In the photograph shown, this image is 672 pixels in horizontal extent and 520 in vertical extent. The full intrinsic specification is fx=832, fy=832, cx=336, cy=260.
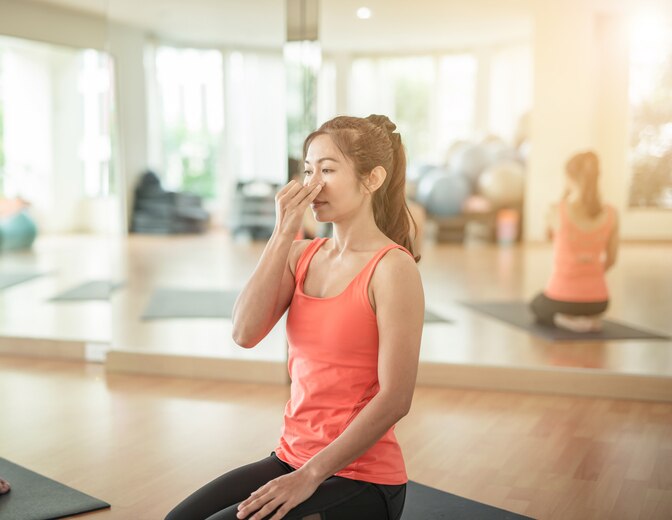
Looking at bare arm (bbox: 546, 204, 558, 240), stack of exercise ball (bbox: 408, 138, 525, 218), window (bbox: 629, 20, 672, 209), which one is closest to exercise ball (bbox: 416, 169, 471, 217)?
stack of exercise ball (bbox: 408, 138, 525, 218)

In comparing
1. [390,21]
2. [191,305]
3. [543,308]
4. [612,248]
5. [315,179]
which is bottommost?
[191,305]

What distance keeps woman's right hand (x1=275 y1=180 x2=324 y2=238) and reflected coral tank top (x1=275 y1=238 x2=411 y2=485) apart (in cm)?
17

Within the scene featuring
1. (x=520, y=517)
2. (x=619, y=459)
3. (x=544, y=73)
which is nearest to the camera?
(x=520, y=517)

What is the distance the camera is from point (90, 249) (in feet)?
18.8

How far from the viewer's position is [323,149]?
5.70 ft

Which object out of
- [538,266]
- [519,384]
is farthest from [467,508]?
[538,266]

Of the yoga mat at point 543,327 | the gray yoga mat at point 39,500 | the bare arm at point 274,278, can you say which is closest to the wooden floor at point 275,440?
the gray yoga mat at point 39,500

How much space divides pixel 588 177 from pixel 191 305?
7.95 ft

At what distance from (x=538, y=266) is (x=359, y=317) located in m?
2.79

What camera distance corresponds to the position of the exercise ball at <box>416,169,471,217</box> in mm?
4461

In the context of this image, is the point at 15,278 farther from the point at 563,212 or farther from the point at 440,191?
the point at 563,212

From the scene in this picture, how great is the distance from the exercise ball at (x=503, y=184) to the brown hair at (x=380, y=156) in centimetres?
252

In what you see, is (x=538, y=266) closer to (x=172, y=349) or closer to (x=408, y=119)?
(x=408, y=119)

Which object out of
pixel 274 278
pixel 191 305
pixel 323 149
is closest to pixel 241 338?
pixel 274 278
